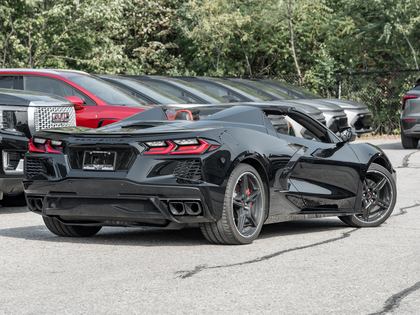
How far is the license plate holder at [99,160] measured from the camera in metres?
5.68

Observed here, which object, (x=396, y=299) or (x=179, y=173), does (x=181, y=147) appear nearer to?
(x=179, y=173)

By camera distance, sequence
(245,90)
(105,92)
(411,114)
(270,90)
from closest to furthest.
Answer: (105,92), (411,114), (245,90), (270,90)

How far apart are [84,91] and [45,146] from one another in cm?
469

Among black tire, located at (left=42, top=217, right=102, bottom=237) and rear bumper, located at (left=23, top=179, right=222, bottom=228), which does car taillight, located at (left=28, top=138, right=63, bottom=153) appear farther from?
black tire, located at (left=42, top=217, right=102, bottom=237)

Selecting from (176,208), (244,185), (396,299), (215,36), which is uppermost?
(215,36)

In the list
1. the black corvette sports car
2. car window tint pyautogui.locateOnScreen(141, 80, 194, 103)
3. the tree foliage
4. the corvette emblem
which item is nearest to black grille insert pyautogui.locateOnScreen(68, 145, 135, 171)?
the black corvette sports car

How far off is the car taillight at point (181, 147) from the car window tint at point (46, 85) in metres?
5.58

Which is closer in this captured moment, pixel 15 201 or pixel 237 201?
pixel 237 201

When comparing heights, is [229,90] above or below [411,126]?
above

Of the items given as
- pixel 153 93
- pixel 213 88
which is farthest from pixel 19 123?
pixel 213 88

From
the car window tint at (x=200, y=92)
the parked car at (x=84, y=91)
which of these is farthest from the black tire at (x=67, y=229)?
the car window tint at (x=200, y=92)

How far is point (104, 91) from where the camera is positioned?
35.7ft

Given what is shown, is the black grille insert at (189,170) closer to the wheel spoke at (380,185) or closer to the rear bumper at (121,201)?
the rear bumper at (121,201)

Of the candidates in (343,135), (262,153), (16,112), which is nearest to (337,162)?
(343,135)
